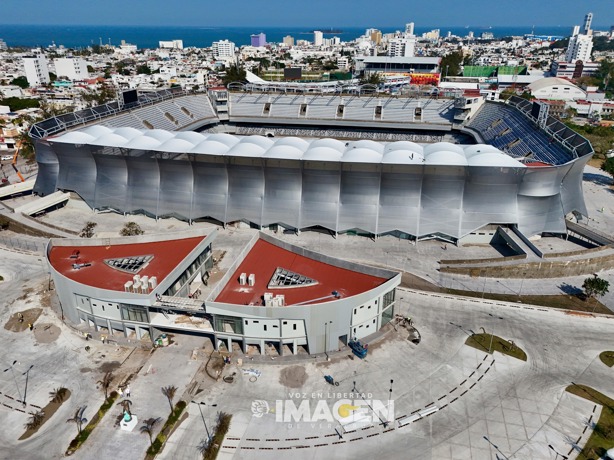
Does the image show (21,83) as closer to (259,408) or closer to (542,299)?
(259,408)

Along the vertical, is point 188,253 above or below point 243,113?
below

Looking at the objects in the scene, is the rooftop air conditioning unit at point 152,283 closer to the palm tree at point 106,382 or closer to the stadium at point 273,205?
the stadium at point 273,205

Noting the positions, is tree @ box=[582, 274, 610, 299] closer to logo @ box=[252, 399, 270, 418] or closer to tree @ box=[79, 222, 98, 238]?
logo @ box=[252, 399, 270, 418]

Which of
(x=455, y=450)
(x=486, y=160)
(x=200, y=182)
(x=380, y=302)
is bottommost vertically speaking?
(x=455, y=450)

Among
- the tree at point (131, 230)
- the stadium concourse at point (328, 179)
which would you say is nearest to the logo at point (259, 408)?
the stadium concourse at point (328, 179)

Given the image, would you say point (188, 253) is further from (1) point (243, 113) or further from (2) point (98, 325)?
(1) point (243, 113)

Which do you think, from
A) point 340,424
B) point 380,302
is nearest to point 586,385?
point 380,302

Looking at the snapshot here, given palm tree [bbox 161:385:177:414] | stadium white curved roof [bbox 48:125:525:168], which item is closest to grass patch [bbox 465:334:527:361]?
stadium white curved roof [bbox 48:125:525:168]
